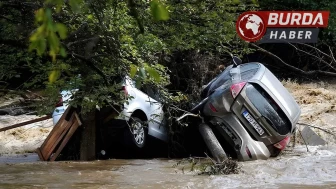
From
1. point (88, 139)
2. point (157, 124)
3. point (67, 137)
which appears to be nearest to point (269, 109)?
point (157, 124)

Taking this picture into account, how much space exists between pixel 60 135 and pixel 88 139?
490 millimetres

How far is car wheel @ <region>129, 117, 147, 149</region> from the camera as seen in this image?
33.3 ft

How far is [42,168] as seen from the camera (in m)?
9.30

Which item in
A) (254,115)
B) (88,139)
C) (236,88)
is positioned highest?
(236,88)

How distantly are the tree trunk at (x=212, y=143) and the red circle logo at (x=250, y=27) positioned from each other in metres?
2.01

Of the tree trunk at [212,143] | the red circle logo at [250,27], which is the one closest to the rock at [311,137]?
the red circle logo at [250,27]

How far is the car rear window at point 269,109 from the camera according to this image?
9.48 meters

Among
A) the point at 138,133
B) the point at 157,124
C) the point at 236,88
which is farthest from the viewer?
the point at 157,124

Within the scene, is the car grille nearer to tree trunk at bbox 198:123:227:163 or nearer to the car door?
tree trunk at bbox 198:123:227:163

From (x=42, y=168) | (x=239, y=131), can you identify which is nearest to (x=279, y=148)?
(x=239, y=131)

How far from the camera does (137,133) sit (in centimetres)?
1045

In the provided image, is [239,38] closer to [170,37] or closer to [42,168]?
[170,37]

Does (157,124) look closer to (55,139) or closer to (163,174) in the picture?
(55,139)

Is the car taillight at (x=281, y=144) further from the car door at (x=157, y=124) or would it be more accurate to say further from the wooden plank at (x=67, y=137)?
the wooden plank at (x=67, y=137)
